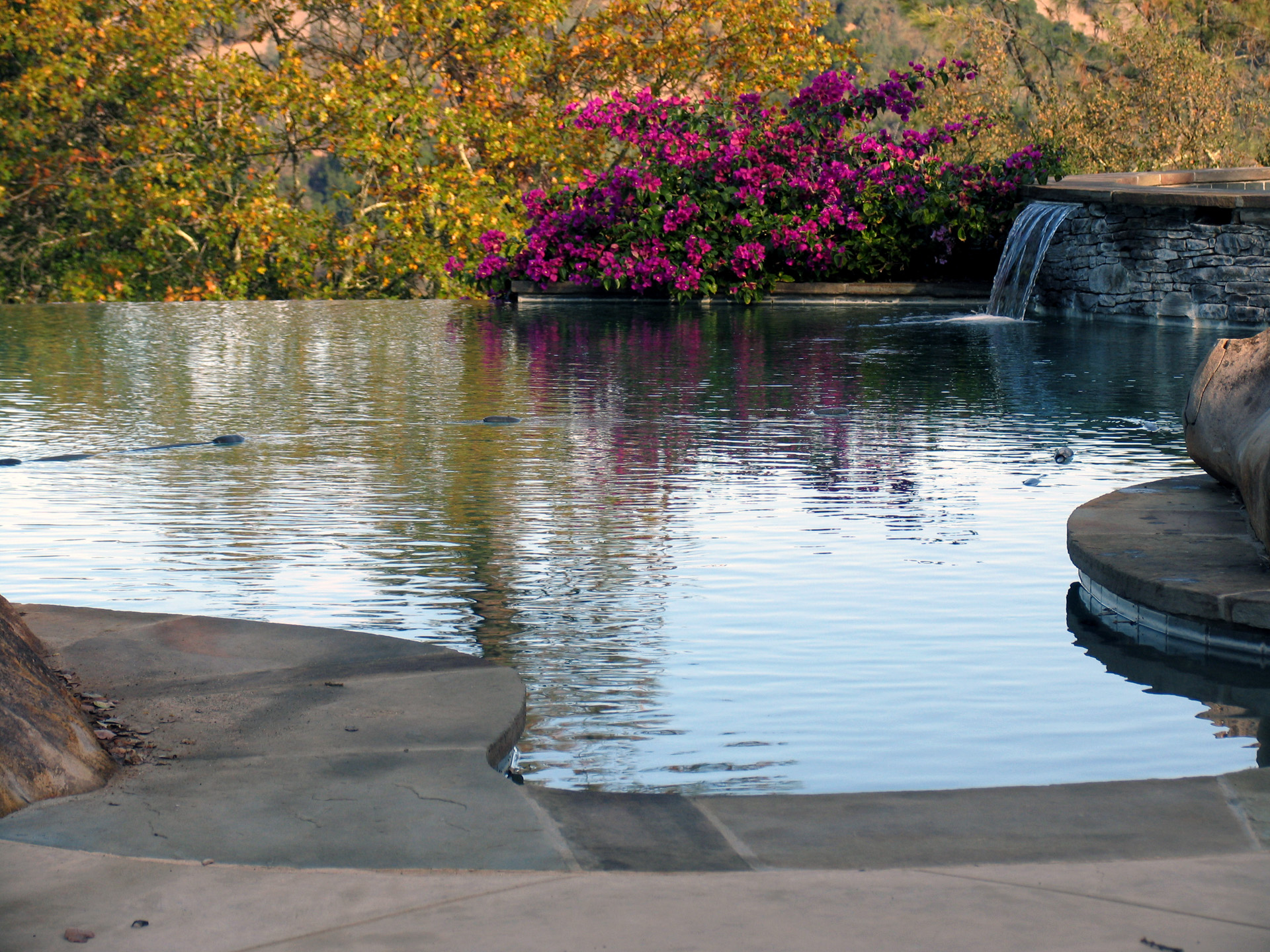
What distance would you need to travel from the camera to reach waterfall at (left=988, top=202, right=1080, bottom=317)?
58.7 ft

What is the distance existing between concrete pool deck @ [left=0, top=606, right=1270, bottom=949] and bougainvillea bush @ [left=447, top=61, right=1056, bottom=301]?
54.2 ft

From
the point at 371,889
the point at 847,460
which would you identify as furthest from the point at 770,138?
the point at 371,889

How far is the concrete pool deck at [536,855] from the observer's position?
8.62ft

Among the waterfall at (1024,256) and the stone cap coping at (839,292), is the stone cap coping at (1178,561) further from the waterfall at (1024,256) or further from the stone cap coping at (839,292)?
the stone cap coping at (839,292)

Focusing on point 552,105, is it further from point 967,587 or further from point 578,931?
point 578,931

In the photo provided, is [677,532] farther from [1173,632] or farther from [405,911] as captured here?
[405,911]

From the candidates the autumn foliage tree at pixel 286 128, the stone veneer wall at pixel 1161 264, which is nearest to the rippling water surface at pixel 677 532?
the stone veneer wall at pixel 1161 264

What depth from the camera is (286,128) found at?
27875 millimetres

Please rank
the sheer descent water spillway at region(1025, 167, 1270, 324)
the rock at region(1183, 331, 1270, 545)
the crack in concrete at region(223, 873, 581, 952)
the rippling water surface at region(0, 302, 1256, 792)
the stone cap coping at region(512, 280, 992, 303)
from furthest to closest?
the stone cap coping at region(512, 280, 992, 303) < the sheer descent water spillway at region(1025, 167, 1270, 324) < the rock at region(1183, 331, 1270, 545) < the rippling water surface at region(0, 302, 1256, 792) < the crack in concrete at region(223, 873, 581, 952)

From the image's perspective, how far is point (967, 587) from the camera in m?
5.60

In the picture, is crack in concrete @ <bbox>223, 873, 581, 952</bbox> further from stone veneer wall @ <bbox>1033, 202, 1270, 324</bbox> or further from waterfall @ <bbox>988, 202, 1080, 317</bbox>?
waterfall @ <bbox>988, 202, 1080, 317</bbox>

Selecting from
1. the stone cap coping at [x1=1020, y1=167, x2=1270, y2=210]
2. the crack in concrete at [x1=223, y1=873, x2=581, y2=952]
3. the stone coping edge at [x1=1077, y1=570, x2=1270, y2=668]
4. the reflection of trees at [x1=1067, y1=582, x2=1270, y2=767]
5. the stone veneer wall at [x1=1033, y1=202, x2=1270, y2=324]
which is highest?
the stone cap coping at [x1=1020, y1=167, x2=1270, y2=210]

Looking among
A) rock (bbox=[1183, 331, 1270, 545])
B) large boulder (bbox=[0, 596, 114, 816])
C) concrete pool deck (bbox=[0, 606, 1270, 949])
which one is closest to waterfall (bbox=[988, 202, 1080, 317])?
rock (bbox=[1183, 331, 1270, 545])

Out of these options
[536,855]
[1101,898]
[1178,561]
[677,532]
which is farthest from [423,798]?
[677,532]
